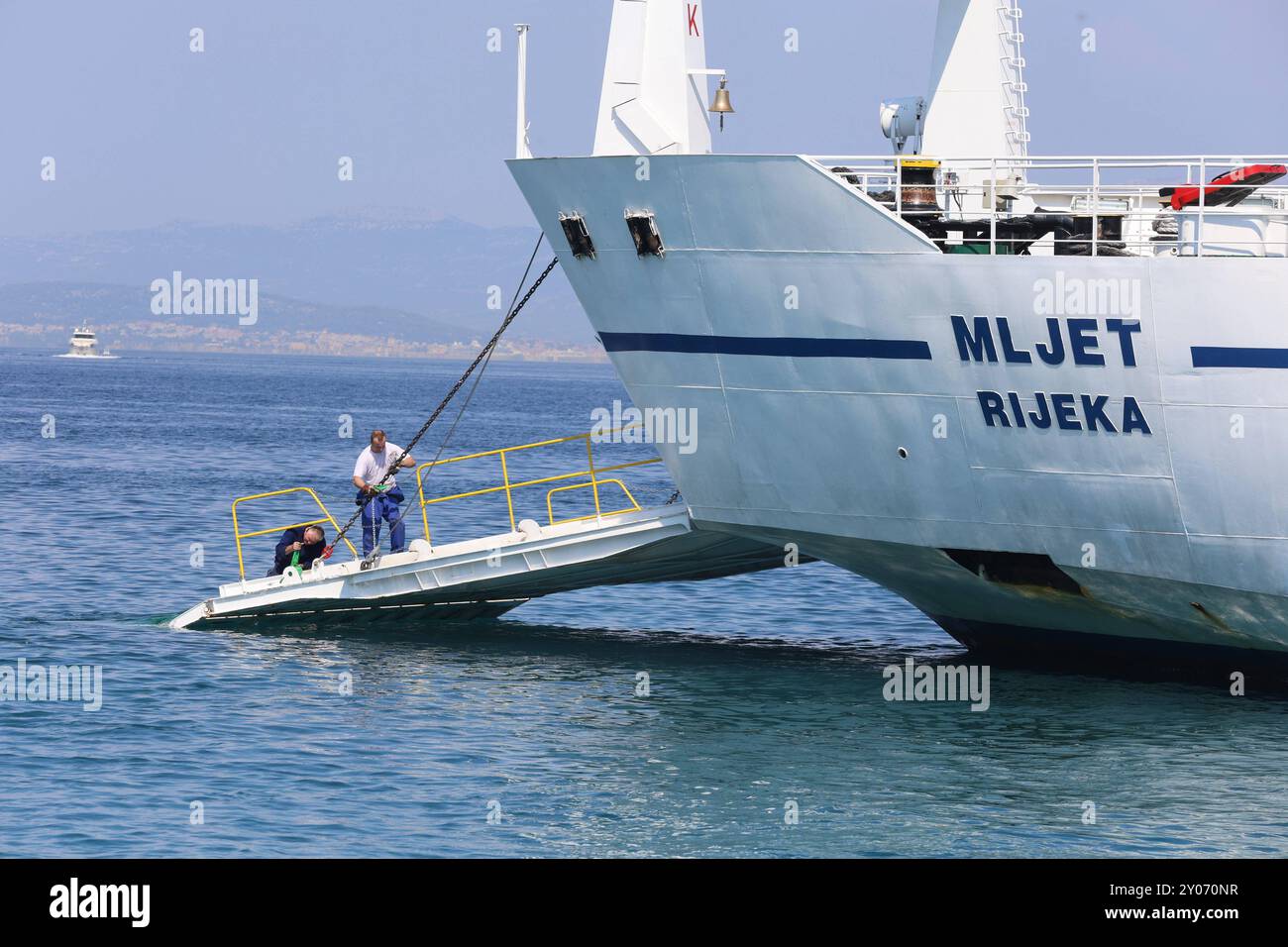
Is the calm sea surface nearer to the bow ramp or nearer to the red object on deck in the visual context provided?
the bow ramp

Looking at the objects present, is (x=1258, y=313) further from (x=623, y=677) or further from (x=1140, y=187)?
(x=623, y=677)

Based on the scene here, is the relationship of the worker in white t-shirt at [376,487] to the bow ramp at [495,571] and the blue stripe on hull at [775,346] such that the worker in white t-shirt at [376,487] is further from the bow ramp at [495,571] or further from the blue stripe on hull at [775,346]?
the blue stripe on hull at [775,346]

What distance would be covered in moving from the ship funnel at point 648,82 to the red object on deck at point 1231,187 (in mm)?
5863

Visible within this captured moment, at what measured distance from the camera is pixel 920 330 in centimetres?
1884

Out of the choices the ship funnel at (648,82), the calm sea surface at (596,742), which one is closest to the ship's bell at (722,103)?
the ship funnel at (648,82)

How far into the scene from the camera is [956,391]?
62.0 feet

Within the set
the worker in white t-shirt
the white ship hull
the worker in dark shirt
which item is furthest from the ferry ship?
the worker in dark shirt

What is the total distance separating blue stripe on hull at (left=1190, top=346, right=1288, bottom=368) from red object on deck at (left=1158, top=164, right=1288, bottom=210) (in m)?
2.12

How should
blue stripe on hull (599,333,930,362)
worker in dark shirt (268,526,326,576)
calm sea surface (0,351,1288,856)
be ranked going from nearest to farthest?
calm sea surface (0,351,1288,856)
blue stripe on hull (599,333,930,362)
worker in dark shirt (268,526,326,576)

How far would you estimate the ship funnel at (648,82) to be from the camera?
20781mm

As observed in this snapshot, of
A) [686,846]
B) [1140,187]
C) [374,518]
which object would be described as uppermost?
[1140,187]

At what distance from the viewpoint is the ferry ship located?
1812cm
